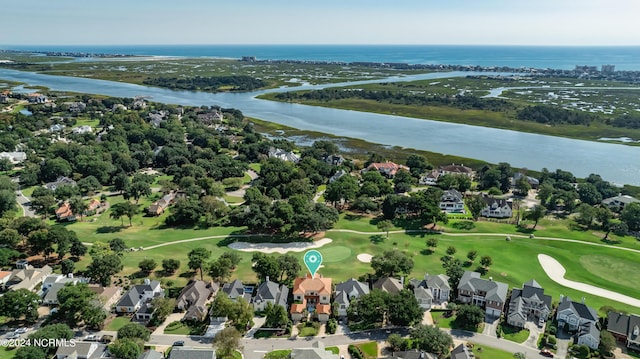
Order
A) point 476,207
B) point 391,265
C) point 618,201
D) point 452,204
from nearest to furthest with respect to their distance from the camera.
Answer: point 391,265 → point 476,207 → point 452,204 → point 618,201

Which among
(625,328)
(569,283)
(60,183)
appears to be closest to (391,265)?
(569,283)

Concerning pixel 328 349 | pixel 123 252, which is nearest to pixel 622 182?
pixel 328 349

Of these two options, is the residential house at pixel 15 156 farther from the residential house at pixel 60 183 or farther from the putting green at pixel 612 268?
the putting green at pixel 612 268

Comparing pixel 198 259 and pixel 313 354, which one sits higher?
pixel 198 259

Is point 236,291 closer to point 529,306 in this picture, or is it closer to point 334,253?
point 334,253

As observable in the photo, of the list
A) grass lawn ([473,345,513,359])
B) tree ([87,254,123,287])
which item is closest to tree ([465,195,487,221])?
grass lawn ([473,345,513,359])

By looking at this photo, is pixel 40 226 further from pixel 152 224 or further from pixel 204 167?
pixel 204 167

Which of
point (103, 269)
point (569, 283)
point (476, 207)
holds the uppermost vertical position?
point (103, 269)
